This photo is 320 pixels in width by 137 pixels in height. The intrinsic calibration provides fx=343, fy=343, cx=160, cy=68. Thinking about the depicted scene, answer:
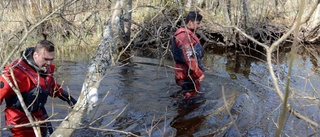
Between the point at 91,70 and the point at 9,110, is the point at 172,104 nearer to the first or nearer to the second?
the point at 91,70

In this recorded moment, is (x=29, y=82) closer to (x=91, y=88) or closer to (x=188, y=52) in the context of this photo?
(x=91, y=88)

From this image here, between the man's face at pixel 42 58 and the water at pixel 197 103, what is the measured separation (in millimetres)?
526

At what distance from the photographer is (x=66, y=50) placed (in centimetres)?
1013

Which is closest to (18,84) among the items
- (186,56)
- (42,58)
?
(42,58)

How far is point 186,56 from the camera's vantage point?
578 centimetres

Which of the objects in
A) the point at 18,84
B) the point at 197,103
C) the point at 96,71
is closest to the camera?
the point at 18,84

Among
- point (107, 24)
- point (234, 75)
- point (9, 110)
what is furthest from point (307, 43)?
point (9, 110)

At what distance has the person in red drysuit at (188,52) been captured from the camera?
577cm

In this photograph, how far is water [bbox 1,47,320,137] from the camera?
5273mm

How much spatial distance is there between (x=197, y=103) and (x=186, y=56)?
115 cm

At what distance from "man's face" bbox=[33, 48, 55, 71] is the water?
526 mm

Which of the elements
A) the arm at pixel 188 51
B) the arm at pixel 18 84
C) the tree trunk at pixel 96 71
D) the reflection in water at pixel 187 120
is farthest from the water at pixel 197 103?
the arm at pixel 188 51

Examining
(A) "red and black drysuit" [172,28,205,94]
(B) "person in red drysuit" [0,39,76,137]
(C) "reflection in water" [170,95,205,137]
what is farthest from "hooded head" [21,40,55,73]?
(C) "reflection in water" [170,95,205,137]

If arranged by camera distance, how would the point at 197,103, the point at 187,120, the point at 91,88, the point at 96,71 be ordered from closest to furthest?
the point at 91,88, the point at 96,71, the point at 187,120, the point at 197,103
